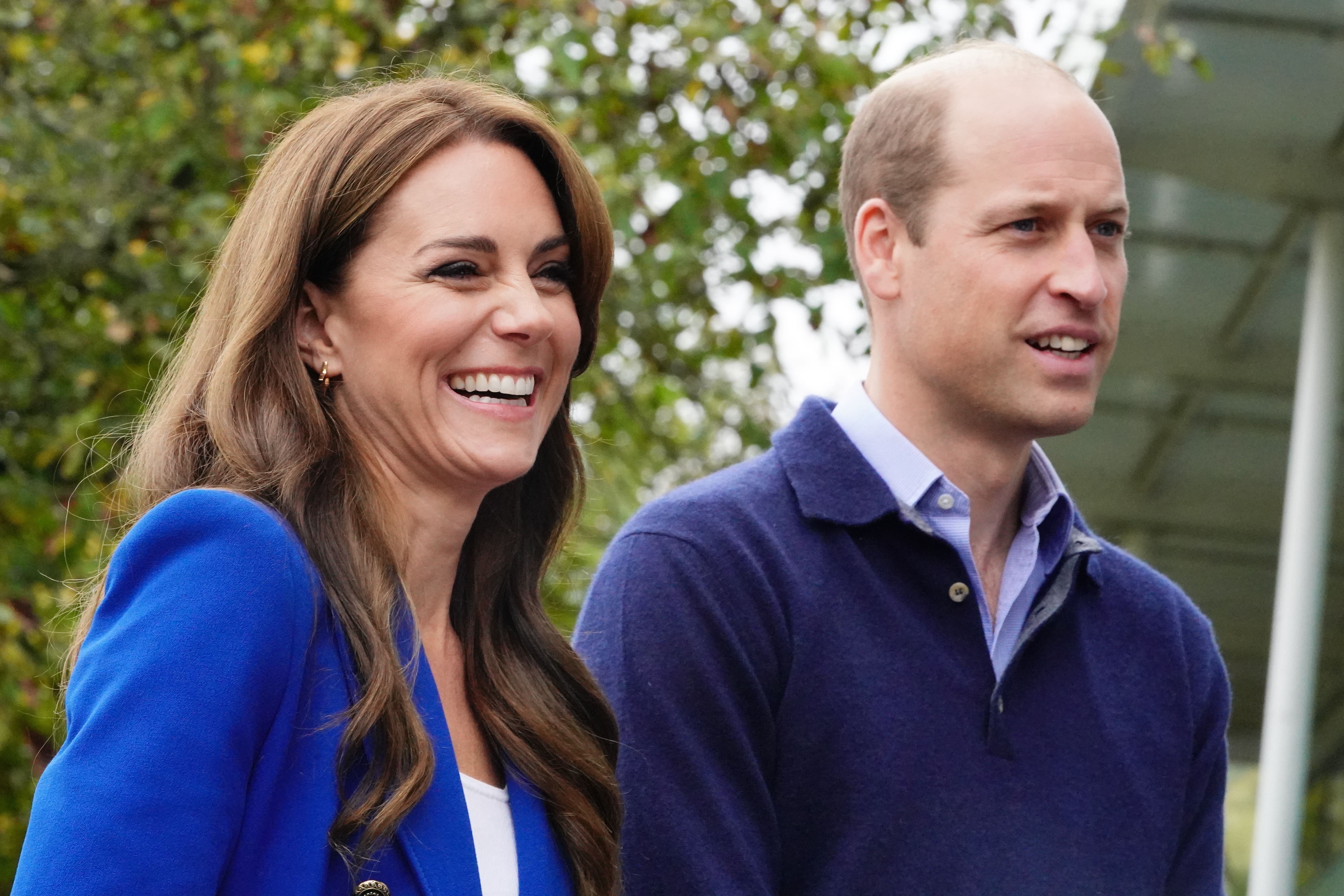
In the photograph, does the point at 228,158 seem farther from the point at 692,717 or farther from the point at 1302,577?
the point at 1302,577

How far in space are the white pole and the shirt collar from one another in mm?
5666

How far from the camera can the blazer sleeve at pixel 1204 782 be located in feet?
8.38

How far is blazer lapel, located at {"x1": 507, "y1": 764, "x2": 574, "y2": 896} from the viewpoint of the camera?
1.96 meters

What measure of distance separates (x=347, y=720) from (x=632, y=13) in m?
3.30

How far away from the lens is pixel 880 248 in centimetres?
267

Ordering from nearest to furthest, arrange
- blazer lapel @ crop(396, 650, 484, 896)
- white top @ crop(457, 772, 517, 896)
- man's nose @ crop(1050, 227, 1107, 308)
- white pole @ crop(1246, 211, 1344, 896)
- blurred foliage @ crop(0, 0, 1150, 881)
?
blazer lapel @ crop(396, 650, 484, 896) → white top @ crop(457, 772, 517, 896) → man's nose @ crop(1050, 227, 1107, 308) → blurred foliage @ crop(0, 0, 1150, 881) → white pole @ crop(1246, 211, 1344, 896)

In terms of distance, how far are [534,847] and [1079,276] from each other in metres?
1.14

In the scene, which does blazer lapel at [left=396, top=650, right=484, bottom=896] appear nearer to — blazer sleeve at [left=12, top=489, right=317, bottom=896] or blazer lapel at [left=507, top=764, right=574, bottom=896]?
blazer lapel at [left=507, top=764, right=574, bottom=896]

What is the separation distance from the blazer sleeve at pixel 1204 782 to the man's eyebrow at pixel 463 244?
133cm

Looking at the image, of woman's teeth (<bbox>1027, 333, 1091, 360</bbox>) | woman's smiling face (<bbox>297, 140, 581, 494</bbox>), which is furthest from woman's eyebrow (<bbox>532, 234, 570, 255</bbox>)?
woman's teeth (<bbox>1027, 333, 1091, 360</bbox>)

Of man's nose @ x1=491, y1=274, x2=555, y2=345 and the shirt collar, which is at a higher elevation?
man's nose @ x1=491, y1=274, x2=555, y2=345

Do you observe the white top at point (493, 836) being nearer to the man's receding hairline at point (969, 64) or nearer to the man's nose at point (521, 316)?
the man's nose at point (521, 316)


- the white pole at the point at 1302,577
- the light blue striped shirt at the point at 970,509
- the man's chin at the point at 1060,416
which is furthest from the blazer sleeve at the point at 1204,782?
the white pole at the point at 1302,577

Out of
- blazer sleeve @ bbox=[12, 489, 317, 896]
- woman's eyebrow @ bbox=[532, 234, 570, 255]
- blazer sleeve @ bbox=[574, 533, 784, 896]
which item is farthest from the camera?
blazer sleeve @ bbox=[574, 533, 784, 896]
